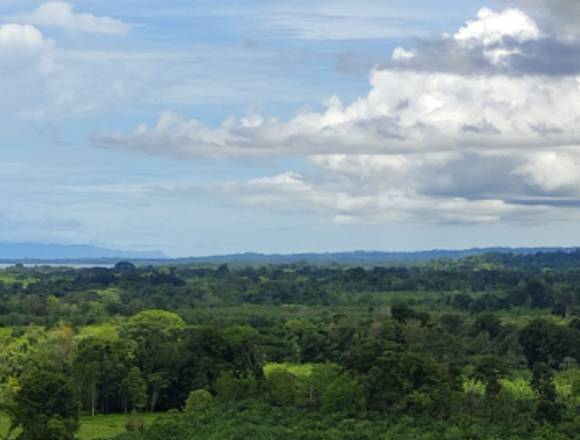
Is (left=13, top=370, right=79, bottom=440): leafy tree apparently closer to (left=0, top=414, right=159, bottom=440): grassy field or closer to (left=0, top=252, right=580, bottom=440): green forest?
(left=0, top=252, right=580, bottom=440): green forest

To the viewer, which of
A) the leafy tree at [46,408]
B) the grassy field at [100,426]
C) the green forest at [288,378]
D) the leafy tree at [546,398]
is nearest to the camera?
the green forest at [288,378]

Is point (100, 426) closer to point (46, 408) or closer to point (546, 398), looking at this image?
point (46, 408)

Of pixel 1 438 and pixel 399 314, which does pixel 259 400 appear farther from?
pixel 399 314

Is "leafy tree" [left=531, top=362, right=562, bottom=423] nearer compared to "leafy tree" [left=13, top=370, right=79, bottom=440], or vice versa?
"leafy tree" [left=13, top=370, right=79, bottom=440]

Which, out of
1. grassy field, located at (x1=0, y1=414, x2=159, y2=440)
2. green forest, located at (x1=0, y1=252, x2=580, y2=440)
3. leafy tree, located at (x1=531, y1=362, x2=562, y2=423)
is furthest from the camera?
grassy field, located at (x1=0, y1=414, x2=159, y2=440)

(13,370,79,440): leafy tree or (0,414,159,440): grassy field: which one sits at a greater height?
(13,370,79,440): leafy tree

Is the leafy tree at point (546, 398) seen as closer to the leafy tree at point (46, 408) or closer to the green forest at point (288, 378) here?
the green forest at point (288, 378)

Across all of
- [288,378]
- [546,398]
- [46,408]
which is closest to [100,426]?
[46,408]

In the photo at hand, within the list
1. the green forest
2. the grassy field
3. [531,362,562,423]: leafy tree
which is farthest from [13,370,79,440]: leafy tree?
[531,362,562,423]: leafy tree

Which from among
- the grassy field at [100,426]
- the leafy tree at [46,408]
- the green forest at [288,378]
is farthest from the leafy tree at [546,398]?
the leafy tree at [46,408]

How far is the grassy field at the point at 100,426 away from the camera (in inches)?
3063

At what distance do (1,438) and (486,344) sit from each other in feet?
193

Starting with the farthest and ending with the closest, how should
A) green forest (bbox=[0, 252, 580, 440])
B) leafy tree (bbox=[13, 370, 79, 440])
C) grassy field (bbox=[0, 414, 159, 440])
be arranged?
grassy field (bbox=[0, 414, 159, 440]) < leafy tree (bbox=[13, 370, 79, 440]) < green forest (bbox=[0, 252, 580, 440])

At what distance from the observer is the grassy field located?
255 feet
